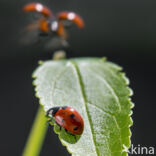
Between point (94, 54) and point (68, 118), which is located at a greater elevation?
point (94, 54)

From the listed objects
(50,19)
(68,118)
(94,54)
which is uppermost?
(94,54)

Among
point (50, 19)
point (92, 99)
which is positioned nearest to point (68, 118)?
point (92, 99)

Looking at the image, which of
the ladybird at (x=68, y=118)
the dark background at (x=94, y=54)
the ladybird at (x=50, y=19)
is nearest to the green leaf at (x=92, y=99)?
the ladybird at (x=68, y=118)

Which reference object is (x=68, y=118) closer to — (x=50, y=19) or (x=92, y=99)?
(x=92, y=99)

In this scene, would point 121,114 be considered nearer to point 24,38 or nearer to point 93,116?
point 93,116

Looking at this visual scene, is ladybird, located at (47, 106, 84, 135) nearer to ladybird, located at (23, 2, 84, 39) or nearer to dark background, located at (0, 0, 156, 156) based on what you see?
ladybird, located at (23, 2, 84, 39)

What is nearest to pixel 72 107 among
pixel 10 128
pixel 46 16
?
pixel 46 16
